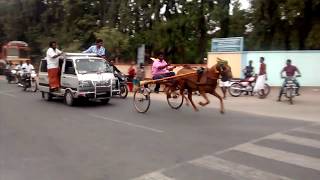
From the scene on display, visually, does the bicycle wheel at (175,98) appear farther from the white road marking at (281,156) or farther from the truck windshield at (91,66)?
the white road marking at (281,156)

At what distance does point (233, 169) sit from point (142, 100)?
804 cm

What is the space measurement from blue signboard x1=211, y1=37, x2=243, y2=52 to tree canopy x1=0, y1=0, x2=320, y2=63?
3.63 m

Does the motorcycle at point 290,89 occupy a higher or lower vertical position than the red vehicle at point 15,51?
lower

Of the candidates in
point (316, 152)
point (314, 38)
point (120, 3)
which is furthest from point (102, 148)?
point (120, 3)

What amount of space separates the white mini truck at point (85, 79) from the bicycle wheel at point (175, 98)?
2512 millimetres

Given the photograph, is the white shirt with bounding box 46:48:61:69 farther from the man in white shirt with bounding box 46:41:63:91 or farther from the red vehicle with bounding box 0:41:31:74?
the red vehicle with bounding box 0:41:31:74

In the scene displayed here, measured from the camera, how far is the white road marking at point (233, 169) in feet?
24.3

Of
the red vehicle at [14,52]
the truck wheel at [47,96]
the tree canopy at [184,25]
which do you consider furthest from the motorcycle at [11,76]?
the red vehicle at [14,52]

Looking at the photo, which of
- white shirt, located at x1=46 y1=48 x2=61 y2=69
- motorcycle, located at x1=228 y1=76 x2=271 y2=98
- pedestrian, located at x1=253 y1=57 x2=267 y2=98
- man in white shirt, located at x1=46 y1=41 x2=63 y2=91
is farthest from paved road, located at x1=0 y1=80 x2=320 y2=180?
motorcycle, located at x1=228 y1=76 x2=271 y2=98

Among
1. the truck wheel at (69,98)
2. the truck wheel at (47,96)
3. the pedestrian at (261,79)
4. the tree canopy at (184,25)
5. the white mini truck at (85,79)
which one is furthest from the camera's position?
the tree canopy at (184,25)

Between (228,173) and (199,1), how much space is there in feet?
96.4

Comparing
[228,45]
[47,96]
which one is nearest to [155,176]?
[47,96]

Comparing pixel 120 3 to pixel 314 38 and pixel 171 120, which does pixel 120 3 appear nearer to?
pixel 314 38

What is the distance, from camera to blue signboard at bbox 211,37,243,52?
28.0 m
